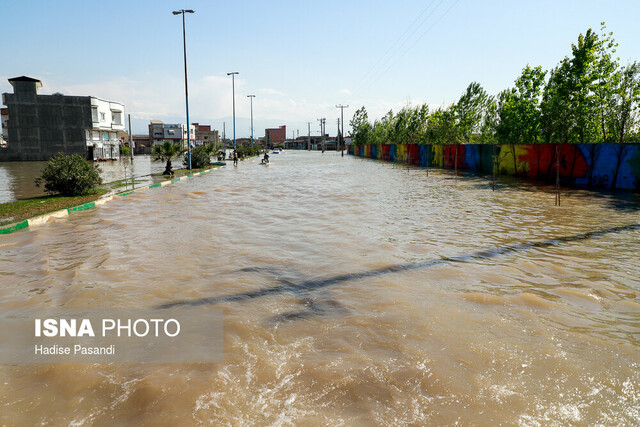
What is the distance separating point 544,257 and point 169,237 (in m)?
7.71

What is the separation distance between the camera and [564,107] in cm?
2758

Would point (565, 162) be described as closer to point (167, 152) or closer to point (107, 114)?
point (167, 152)

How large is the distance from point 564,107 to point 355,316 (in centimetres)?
2775

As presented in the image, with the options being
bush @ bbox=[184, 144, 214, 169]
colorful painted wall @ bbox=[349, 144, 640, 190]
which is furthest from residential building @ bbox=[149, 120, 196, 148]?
colorful painted wall @ bbox=[349, 144, 640, 190]

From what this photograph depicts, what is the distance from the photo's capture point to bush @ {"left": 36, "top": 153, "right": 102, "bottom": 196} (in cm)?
1730

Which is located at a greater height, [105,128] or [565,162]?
[105,128]

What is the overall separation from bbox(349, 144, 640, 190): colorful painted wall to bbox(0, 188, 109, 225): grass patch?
2050 cm

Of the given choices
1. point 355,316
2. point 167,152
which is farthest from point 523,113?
point 355,316

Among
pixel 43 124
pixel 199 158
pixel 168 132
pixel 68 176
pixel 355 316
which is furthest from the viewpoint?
pixel 168 132

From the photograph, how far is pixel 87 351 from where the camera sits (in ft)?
15.0

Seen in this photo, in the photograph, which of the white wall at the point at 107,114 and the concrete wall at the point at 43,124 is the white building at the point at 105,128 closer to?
the white wall at the point at 107,114

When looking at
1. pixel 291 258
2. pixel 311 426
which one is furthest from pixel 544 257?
pixel 311 426

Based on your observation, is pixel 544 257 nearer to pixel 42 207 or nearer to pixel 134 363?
pixel 134 363

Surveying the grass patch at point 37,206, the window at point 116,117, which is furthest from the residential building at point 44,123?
the grass patch at point 37,206
